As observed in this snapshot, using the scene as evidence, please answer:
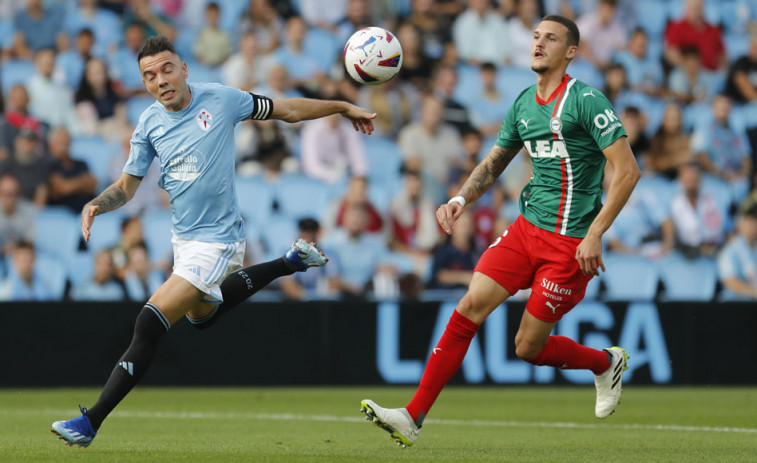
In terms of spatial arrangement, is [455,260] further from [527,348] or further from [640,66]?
[527,348]

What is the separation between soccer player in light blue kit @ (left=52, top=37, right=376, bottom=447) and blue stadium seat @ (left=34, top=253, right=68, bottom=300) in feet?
19.4

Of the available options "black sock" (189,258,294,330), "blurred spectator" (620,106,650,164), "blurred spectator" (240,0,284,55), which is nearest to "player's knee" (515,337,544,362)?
"black sock" (189,258,294,330)

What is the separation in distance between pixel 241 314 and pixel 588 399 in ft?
12.5

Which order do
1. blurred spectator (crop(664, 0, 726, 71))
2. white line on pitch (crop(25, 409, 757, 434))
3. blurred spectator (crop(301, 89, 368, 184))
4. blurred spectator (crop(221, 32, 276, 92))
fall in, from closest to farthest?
1. white line on pitch (crop(25, 409, 757, 434))
2. blurred spectator (crop(301, 89, 368, 184))
3. blurred spectator (crop(221, 32, 276, 92))
4. blurred spectator (crop(664, 0, 726, 71))

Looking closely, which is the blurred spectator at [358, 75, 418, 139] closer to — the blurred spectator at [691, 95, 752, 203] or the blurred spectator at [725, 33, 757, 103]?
the blurred spectator at [691, 95, 752, 203]

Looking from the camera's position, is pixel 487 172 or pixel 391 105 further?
pixel 391 105

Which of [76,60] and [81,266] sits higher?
[76,60]

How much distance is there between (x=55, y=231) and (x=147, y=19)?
363 cm

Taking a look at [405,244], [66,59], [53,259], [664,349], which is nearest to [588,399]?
[664,349]

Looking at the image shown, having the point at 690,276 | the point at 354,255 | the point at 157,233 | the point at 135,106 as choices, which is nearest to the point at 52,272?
the point at 157,233

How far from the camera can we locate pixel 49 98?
47.2ft

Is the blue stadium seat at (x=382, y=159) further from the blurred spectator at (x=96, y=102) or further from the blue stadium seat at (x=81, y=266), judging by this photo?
the blue stadium seat at (x=81, y=266)

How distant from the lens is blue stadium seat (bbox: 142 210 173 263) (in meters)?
13.4

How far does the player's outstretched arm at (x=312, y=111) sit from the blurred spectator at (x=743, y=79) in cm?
1078
